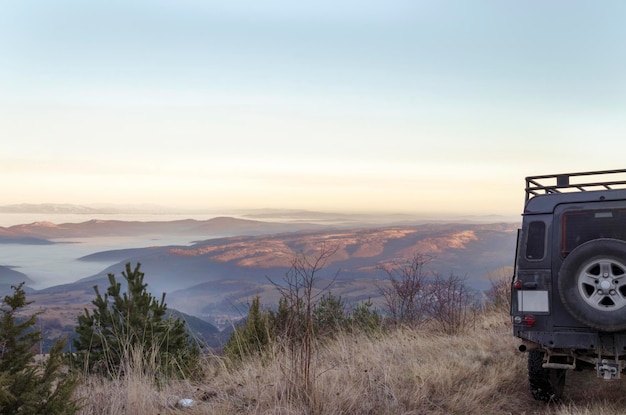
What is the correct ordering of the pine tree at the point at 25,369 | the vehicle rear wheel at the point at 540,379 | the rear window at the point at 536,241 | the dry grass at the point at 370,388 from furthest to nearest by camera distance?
1. the vehicle rear wheel at the point at 540,379
2. the rear window at the point at 536,241
3. the dry grass at the point at 370,388
4. the pine tree at the point at 25,369

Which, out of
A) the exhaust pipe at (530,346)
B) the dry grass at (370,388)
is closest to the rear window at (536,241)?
the exhaust pipe at (530,346)

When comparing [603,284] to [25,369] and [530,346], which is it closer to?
[530,346]

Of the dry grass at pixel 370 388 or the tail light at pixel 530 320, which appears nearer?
the dry grass at pixel 370 388

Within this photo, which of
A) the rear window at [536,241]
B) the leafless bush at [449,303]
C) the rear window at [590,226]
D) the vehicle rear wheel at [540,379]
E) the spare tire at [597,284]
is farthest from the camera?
the leafless bush at [449,303]

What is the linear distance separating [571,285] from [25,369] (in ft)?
17.0

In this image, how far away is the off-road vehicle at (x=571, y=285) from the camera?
564 cm

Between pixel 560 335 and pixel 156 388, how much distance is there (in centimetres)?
457

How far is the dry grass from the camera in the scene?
5.12 m

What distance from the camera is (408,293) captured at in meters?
13.0

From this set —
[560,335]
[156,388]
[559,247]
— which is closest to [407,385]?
[560,335]

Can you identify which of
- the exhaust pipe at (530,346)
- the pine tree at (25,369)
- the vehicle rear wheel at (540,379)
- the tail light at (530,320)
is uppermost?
the pine tree at (25,369)

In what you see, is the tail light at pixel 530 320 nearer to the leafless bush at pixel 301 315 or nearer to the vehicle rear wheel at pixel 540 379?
the vehicle rear wheel at pixel 540 379

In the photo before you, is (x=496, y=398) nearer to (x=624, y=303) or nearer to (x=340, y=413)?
(x=624, y=303)

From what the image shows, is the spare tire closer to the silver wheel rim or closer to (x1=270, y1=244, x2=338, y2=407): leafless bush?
the silver wheel rim
